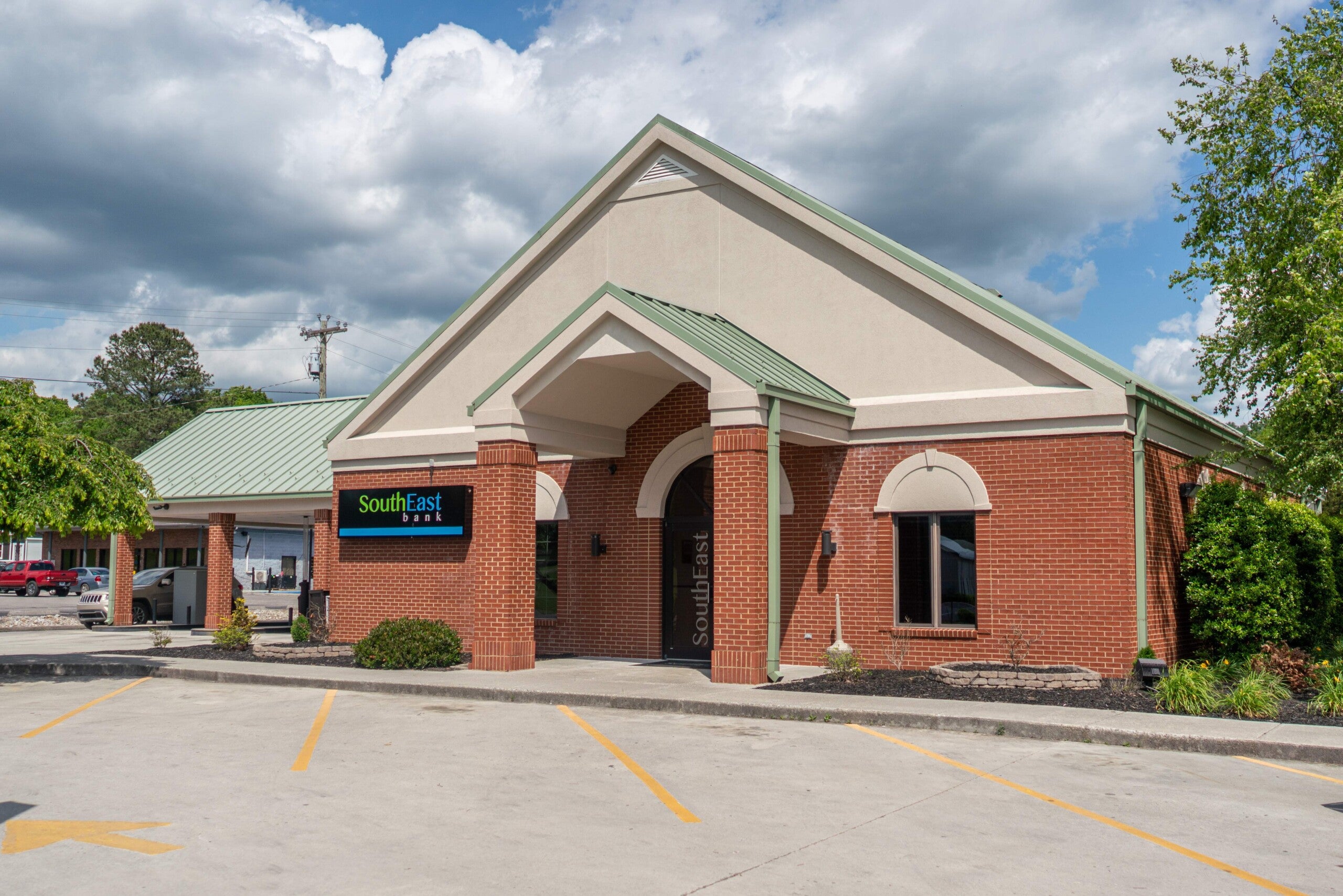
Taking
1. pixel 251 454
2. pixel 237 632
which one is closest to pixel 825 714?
pixel 237 632

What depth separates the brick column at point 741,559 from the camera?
50.5 feet

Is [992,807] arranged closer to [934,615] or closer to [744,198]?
[934,615]

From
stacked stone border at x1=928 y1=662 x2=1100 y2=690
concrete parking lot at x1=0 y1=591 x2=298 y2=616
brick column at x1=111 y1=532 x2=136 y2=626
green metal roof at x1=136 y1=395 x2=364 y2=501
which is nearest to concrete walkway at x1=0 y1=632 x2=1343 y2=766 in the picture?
stacked stone border at x1=928 y1=662 x2=1100 y2=690

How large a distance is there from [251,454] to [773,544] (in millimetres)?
19261

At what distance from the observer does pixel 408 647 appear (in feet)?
58.9

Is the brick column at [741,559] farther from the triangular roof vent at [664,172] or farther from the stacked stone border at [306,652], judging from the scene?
the stacked stone border at [306,652]

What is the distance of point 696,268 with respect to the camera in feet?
63.5

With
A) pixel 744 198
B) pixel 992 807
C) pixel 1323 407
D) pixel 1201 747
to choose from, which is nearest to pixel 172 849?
pixel 992 807

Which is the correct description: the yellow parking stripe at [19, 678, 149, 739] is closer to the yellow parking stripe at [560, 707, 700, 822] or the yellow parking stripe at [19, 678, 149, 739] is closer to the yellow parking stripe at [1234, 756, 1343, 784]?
the yellow parking stripe at [560, 707, 700, 822]

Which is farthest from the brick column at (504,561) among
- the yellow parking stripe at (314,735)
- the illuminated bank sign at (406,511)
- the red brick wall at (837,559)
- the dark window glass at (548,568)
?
the illuminated bank sign at (406,511)

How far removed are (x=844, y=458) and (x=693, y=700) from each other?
5.40 meters

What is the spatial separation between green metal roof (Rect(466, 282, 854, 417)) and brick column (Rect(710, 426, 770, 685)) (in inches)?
31.1

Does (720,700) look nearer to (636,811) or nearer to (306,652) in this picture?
(636,811)

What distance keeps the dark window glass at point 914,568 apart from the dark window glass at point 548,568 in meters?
6.46
